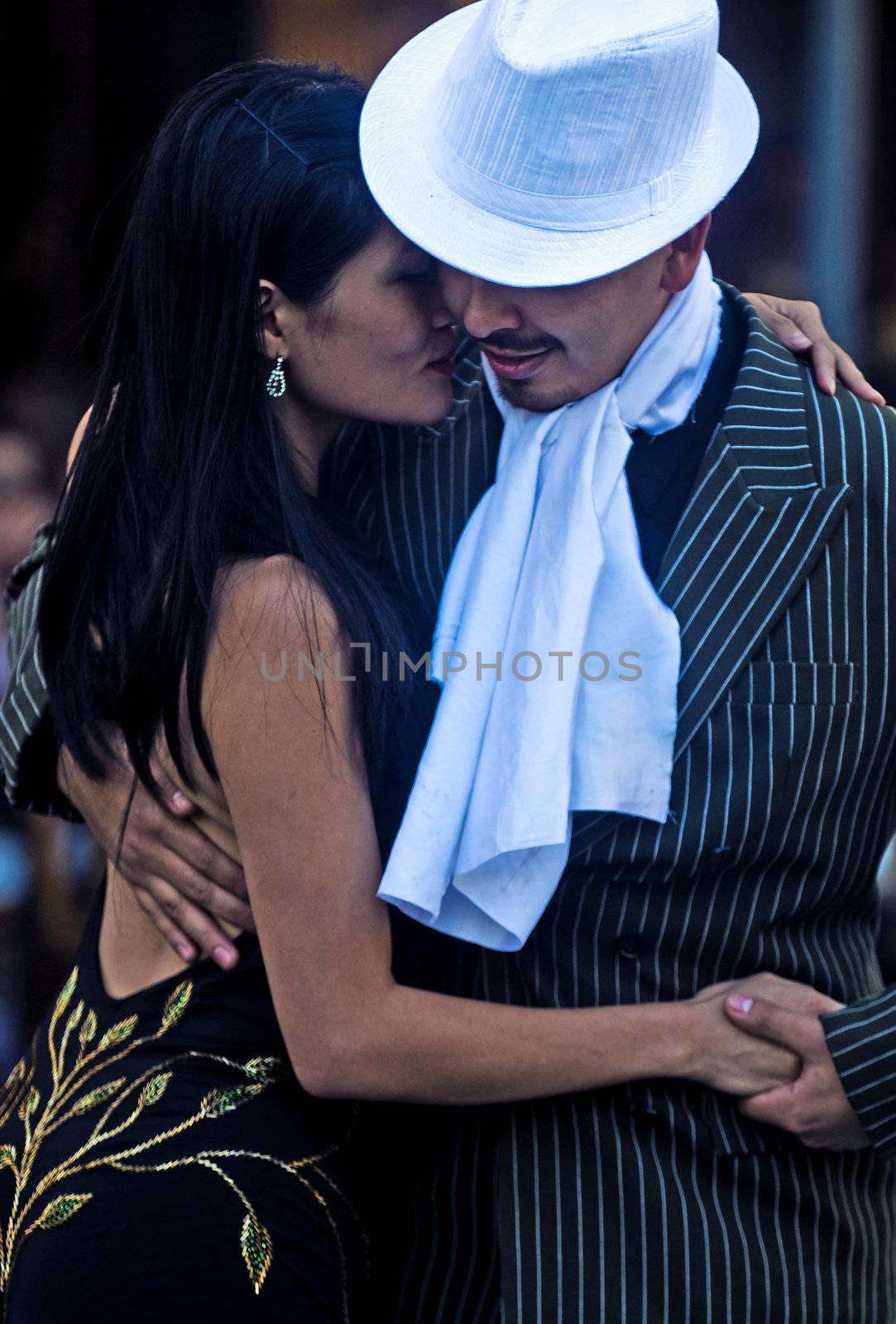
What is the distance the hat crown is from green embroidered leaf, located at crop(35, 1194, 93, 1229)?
1.38 metres

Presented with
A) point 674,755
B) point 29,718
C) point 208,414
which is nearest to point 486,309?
point 208,414

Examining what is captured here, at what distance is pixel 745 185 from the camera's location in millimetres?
5441

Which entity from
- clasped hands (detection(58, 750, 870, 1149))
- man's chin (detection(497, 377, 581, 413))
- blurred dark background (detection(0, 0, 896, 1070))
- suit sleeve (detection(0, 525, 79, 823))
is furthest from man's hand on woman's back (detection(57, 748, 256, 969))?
blurred dark background (detection(0, 0, 896, 1070))

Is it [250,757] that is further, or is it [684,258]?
[684,258]

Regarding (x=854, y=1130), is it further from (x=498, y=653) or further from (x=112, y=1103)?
(x=112, y=1103)

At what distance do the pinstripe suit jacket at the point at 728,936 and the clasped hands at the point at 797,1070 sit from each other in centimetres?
2

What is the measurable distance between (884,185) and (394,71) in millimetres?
4121

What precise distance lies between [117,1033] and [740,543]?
106cm

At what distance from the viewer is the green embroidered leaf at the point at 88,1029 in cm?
206

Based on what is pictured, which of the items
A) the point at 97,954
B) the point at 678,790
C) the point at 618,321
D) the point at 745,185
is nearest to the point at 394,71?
the point at 618,321

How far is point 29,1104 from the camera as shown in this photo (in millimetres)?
2072

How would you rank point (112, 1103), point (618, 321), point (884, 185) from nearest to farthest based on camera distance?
point (112, 1103) → point (618, 321) → point (884, 185)

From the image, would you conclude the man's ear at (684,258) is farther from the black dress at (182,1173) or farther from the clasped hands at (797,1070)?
the black dress at (182,1173)

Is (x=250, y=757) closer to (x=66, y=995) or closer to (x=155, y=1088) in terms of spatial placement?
(x=155, y=1088)
